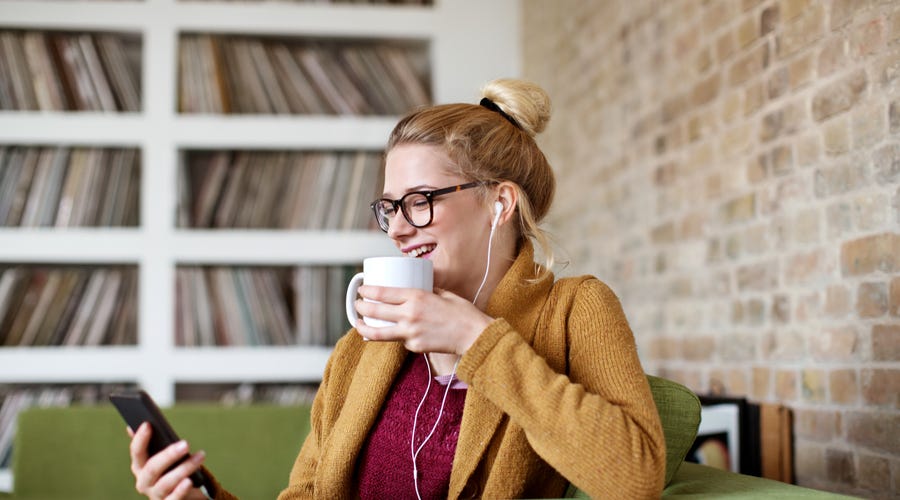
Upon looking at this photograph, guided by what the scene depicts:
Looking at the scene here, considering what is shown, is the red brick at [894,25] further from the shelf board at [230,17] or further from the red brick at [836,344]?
the shelf board at [230,17]

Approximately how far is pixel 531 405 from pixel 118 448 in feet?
5.72

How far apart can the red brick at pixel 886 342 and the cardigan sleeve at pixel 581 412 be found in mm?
732

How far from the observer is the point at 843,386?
75.7 inches

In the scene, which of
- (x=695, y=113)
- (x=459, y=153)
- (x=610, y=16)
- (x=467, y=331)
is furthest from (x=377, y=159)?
(x=467, y=331)

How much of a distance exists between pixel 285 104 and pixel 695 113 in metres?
1.69

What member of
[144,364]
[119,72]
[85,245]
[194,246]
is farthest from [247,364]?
[119,72]

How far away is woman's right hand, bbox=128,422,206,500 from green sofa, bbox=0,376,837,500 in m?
1.36

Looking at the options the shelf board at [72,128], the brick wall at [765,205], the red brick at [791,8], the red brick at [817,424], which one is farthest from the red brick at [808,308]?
the shelf board at [72,128]

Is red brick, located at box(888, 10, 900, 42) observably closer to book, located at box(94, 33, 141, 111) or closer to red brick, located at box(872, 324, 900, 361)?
red brick, located at box(872, 324, 900, 361)

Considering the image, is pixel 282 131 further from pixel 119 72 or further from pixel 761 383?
pixel 761 383

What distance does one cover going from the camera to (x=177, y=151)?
3408mm

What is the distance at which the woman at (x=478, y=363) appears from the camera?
1213 mm

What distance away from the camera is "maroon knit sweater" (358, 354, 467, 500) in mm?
1455

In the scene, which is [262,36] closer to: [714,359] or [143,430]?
[714,359]
